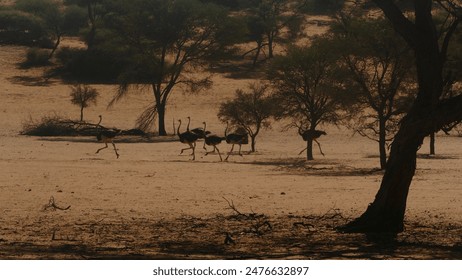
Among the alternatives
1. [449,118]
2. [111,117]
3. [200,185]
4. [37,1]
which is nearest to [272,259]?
[449,118]

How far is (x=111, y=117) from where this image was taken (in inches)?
1740

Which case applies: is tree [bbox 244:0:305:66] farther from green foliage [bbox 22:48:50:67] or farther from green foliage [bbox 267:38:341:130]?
green foliage [bbox 267:38:341:130]

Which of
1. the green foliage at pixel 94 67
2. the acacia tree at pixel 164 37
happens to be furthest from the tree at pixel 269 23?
the acacia tree at pixel 164 37

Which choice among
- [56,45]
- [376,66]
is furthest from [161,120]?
[56,45]

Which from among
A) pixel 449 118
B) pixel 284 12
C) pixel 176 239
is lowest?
pixel 176 239

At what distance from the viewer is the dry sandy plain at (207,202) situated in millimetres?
11797

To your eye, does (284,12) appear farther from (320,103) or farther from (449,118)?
(449,118)

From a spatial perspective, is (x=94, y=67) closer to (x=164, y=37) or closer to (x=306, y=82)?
(x=164, y=37)

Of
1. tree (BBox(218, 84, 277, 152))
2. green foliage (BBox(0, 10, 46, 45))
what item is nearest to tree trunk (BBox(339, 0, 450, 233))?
tree (BBox(218, 84, 277, 152))

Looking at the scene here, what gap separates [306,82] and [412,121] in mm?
18409

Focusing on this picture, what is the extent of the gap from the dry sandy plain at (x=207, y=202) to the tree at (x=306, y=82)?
4.53ft

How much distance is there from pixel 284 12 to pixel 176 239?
52874mm

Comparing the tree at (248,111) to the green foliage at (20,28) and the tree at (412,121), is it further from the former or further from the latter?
the green foliage at (20,28)

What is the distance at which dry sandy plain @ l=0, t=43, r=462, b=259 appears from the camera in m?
11.8
